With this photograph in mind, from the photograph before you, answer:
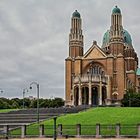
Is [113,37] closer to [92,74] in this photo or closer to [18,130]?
[92,74]

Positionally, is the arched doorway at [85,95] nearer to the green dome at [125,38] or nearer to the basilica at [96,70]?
the basilica at [96,70]

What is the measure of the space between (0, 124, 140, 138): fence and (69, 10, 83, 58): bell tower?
2602 inches

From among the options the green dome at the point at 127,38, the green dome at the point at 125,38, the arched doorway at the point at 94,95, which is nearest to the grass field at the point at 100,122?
the arched doorway at the point at 94,95

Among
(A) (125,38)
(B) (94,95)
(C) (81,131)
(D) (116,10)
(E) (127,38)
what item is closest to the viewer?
(C) (81,131)

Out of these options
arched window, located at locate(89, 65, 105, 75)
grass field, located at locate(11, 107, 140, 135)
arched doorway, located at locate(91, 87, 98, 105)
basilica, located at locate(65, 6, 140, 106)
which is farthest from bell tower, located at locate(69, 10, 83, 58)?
grass field, located at locate(11, 107, 140, 135)

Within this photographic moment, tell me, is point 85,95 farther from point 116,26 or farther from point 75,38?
point 116,26

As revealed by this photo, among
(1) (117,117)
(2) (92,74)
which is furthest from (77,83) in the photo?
(1) (117,117)

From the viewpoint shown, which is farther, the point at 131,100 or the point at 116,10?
the point at 116,10

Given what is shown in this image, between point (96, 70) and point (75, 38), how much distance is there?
1039cm

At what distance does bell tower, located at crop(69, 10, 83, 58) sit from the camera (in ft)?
356

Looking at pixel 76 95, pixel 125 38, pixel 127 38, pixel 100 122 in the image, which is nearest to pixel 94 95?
pixel 76 95

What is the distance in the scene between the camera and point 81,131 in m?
40.5

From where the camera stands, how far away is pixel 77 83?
322 ft

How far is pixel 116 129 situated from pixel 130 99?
170 ft
